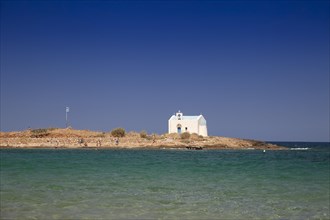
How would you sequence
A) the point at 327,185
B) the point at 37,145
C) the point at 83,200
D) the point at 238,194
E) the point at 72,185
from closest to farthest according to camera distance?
the point at 83,200, the point at 238,194, the point at 72,185, the point at 327,185, the point at 37,145

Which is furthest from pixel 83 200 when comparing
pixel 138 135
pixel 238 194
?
pixel 138 135

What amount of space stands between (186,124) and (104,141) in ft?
64.8

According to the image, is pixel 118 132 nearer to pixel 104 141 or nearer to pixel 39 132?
pixel 104 141

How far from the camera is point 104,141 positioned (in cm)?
7244

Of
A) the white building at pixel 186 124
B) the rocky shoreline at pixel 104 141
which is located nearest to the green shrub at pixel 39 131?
the rocky shoreline at pixel 104 141

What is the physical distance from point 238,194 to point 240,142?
6990 cm

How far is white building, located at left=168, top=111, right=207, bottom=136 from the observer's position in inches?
3319

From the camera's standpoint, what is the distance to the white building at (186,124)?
84.3 metres

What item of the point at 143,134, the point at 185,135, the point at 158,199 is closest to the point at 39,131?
the point at 143,134

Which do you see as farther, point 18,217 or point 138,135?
point 138,135

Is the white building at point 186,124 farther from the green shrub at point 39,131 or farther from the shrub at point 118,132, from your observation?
the green shrub at point 39,131

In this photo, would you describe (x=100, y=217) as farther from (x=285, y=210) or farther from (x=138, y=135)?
(x=138, y=135)

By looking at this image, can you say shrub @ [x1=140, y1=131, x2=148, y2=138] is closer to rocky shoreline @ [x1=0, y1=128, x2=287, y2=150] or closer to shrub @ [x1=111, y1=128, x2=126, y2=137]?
rocky shoreline @ [x1=0, y1=128, x2=287, y2=150]

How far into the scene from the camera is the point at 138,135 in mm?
82000
